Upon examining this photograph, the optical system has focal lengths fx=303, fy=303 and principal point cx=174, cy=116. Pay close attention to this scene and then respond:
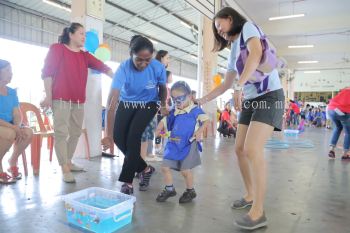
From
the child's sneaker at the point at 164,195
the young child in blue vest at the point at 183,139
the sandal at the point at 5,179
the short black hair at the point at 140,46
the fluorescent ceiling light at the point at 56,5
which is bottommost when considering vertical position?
the child's sneaker at the point at 164,195

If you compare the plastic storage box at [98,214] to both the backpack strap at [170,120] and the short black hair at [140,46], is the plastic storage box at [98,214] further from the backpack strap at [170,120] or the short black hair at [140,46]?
the short black hair at [140,46]

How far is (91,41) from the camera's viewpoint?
3744 mm

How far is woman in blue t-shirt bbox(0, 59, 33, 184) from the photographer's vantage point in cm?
263

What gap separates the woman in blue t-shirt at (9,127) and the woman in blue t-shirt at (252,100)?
1927 millimetres

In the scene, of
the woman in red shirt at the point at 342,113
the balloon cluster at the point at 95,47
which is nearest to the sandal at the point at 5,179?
the balloon cluster at the point at 95,47

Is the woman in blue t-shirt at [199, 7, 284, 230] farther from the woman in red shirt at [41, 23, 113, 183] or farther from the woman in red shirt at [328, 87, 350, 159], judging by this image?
the woman in red shirt at [328, 87, 350, 159]

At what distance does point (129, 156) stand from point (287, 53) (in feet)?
49.7

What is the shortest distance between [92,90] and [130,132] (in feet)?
6.19

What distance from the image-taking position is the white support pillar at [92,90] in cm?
388

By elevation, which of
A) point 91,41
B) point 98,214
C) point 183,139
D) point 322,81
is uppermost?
point 322,81

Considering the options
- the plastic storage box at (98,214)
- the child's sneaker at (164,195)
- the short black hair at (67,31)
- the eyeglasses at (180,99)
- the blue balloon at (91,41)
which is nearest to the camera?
the plastic storage box at (98,214)

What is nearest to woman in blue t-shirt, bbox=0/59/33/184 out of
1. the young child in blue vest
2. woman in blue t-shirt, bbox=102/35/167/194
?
woman in blue t-shirt, bbox=102/35/167/194

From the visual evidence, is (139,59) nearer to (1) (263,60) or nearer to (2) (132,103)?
(2) (132,103)

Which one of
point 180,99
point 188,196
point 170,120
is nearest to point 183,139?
point 170,120
